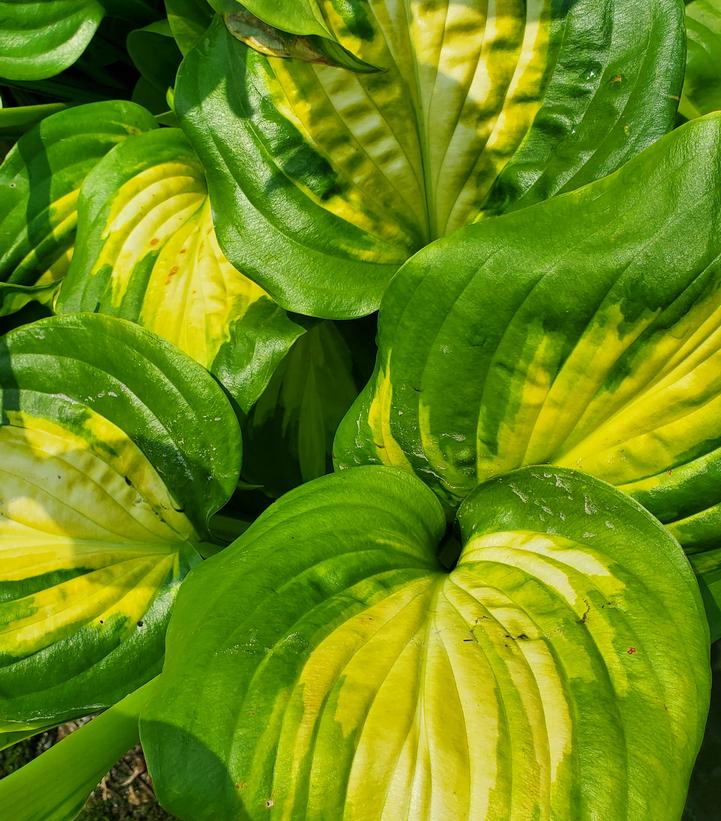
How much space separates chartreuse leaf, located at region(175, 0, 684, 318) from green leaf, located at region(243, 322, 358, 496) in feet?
0.65

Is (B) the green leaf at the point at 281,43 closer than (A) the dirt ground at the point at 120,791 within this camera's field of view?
Yes

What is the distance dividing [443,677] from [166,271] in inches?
21.8

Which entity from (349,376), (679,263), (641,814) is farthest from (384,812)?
(349,376)

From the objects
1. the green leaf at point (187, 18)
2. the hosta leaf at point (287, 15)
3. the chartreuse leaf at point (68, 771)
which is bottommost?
the chartreuse leaf at point (68, 771)

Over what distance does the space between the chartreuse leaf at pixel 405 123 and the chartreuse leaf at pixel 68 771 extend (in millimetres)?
407

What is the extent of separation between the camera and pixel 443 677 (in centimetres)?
58

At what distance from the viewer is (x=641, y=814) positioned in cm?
50

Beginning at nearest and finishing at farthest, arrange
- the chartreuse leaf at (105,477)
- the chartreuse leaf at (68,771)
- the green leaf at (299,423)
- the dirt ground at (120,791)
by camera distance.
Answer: the chartreuse leaf at (68,771), the chartreuse leaf at (105,477), the green leaf at (299,423), the dirt ground at (120,791)

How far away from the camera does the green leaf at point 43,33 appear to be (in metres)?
0.99

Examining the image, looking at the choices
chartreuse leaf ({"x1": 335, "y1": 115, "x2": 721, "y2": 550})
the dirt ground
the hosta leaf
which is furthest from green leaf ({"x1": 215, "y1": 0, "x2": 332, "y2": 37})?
the dirt ground

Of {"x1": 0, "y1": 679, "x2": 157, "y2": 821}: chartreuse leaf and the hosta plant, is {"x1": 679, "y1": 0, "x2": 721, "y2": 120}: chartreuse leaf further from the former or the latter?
{"x1": 0, "y1": 679, "x2": 157, "y2": 821}: chartreuse leaf

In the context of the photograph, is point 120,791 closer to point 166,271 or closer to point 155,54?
point 166,271

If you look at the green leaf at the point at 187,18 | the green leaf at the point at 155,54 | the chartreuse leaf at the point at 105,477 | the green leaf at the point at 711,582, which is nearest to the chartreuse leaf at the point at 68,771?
the chartreuse leaf at the point at 105,477

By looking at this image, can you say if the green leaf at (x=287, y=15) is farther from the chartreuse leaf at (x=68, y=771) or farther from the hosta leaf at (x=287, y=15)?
the chartreuse leaf at (x=68, y=771)
